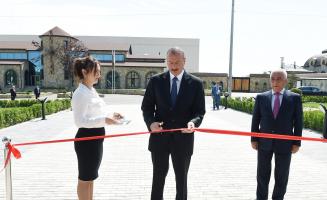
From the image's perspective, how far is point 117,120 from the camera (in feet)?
12.1

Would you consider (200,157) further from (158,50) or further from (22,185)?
(158,50)

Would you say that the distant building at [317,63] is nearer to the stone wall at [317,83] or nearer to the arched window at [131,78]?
the stone wall at [317,83]

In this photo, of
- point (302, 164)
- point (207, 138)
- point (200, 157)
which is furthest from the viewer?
point (207, 138)

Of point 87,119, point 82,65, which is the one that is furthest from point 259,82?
point 87,119

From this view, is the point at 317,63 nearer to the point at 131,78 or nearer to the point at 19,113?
the point at 131,78

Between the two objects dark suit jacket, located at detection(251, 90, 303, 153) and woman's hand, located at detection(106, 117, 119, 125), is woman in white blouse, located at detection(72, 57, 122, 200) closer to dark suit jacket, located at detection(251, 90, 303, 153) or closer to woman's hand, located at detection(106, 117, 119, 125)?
woman's hand, located at detection(106, 117, 119, 125)

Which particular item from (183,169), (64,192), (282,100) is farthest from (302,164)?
(64,192)

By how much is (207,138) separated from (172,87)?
6.77 metres

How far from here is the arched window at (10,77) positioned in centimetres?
5056

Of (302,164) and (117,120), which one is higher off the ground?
(117,120)

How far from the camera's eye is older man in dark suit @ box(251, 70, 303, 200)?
13.7 ft

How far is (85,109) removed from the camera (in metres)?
3.44

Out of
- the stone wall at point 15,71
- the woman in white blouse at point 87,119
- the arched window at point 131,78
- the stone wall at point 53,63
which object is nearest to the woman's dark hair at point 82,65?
the woman in white blouse at point 87,119

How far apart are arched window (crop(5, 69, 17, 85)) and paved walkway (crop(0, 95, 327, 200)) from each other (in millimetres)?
45022
